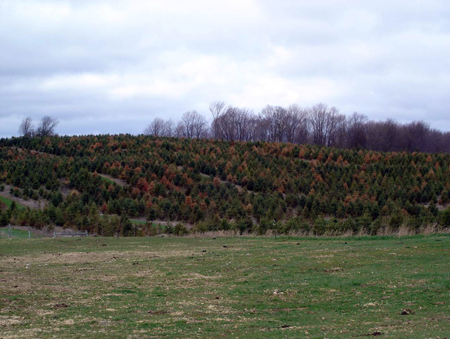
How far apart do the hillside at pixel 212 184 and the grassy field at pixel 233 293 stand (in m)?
13.1

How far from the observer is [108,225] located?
34750 millimetres

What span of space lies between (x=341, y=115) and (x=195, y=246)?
285 ft

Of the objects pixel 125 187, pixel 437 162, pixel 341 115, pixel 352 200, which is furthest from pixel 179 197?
pixel 341 115

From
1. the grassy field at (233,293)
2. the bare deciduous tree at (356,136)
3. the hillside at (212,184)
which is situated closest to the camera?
the grassy field at (233,293)

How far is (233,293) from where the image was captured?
12508 millimetres

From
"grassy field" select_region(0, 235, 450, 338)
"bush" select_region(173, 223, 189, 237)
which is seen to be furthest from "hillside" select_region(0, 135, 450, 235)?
"grassy field" select_region(0, 235, 450, 338)

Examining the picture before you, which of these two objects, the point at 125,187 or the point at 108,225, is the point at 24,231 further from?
the point at 125,187

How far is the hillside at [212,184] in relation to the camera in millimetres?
36906

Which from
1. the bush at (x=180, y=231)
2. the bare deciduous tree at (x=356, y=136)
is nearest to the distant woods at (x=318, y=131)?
the bare deciduous tree at (x=356, y=136)

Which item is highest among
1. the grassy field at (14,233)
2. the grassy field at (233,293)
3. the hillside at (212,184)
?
the hillside at (212,184)

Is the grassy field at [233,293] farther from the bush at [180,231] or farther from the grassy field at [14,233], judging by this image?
the bush at [180,231]

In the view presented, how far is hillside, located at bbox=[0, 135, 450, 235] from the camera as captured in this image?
36.9 m

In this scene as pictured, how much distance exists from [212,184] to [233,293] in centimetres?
4170

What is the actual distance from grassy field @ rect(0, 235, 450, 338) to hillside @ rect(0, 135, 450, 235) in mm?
13090
